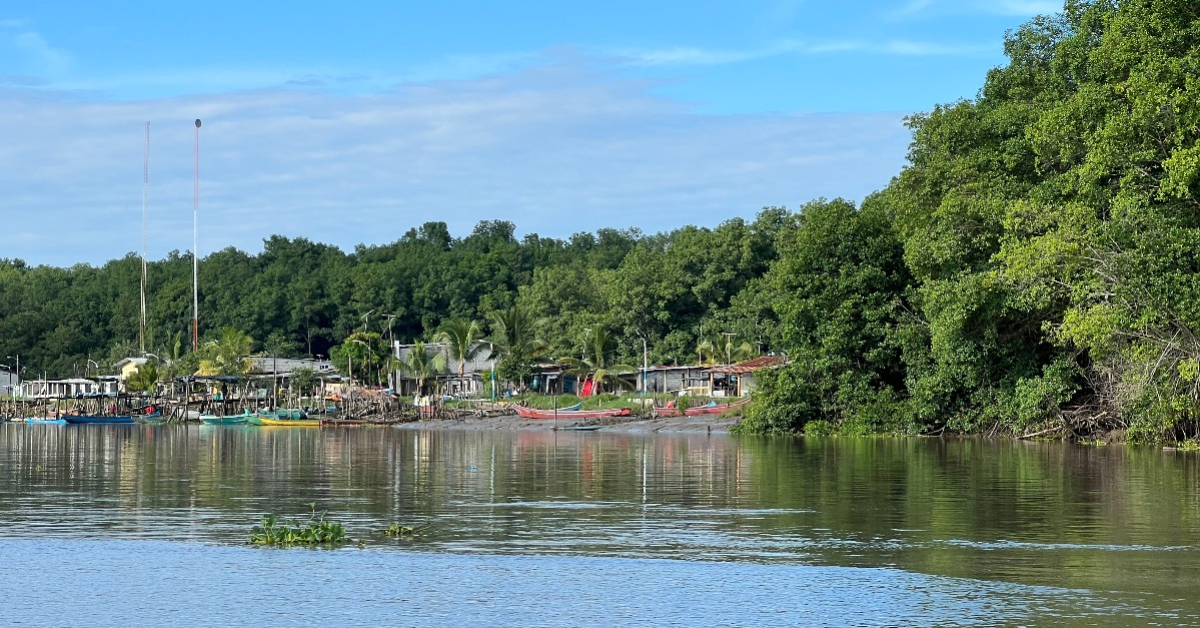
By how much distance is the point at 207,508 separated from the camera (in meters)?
24.9

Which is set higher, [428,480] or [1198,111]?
[1198,111]

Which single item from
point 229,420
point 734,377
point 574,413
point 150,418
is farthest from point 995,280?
point 150,418

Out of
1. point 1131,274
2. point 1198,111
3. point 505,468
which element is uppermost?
point 1198,111

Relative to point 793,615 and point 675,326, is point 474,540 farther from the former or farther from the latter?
point 675,326

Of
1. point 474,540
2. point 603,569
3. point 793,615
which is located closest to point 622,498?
point 474,540

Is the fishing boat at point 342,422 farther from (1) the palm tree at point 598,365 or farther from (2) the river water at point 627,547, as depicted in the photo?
(2) the river water at point 627,547

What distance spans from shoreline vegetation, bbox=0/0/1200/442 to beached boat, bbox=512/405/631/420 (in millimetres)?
→ 10906

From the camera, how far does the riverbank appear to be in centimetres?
6706

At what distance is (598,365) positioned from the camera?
90125 mm

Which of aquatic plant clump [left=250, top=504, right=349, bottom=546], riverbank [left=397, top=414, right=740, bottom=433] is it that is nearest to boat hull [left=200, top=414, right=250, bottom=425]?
riverbank [left=397, top=414, right=740, bottom=433]

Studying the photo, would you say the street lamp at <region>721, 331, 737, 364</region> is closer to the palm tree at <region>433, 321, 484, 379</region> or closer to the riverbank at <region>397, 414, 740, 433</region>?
the riverbank at <region>397, 414, 740, 433</region>

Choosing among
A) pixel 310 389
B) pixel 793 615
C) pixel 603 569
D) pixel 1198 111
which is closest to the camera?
pixel 793 615

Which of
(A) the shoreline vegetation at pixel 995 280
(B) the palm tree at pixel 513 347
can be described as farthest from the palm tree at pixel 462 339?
(B) the palm tree at pixel 513 347

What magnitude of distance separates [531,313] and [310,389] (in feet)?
56.9
